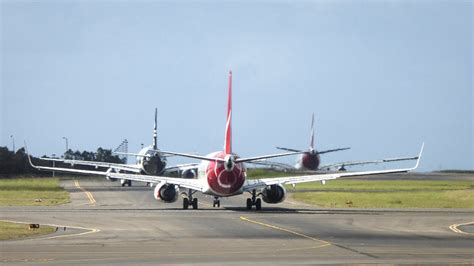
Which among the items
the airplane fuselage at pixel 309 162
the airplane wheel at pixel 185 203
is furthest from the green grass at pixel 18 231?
the airplane fuselage at pixel 309 162

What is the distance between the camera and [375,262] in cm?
2678

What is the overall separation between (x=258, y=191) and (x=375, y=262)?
115 feet

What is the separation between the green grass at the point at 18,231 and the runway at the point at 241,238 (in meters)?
0.91

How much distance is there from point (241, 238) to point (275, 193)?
78.1 ft

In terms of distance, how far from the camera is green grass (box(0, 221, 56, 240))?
121 feet

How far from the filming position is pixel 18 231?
3881cm

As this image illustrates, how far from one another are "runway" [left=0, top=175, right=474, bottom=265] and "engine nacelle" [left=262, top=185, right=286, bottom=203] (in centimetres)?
423

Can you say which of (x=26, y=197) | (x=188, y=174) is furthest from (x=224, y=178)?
(x=188, y=174)

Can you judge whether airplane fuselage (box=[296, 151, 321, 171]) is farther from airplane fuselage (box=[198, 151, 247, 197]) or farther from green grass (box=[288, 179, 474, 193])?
airplane fuselage (box=[198, 151, 247, 197])

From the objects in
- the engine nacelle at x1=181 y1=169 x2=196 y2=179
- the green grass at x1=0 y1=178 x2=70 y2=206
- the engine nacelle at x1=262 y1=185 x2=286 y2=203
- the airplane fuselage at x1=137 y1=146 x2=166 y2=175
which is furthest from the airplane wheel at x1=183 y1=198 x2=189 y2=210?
the engine nacelle at x1=181 y1=169 x2=196 y2=179

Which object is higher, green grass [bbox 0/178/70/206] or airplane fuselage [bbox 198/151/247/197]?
airplane fuselage [bbox 198/151/247/197]

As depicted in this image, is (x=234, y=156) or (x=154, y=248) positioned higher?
(x=234, y=156)

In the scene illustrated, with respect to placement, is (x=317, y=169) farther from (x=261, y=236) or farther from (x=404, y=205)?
(x=261, y=236)

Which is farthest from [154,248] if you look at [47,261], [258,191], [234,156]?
[258,191]
